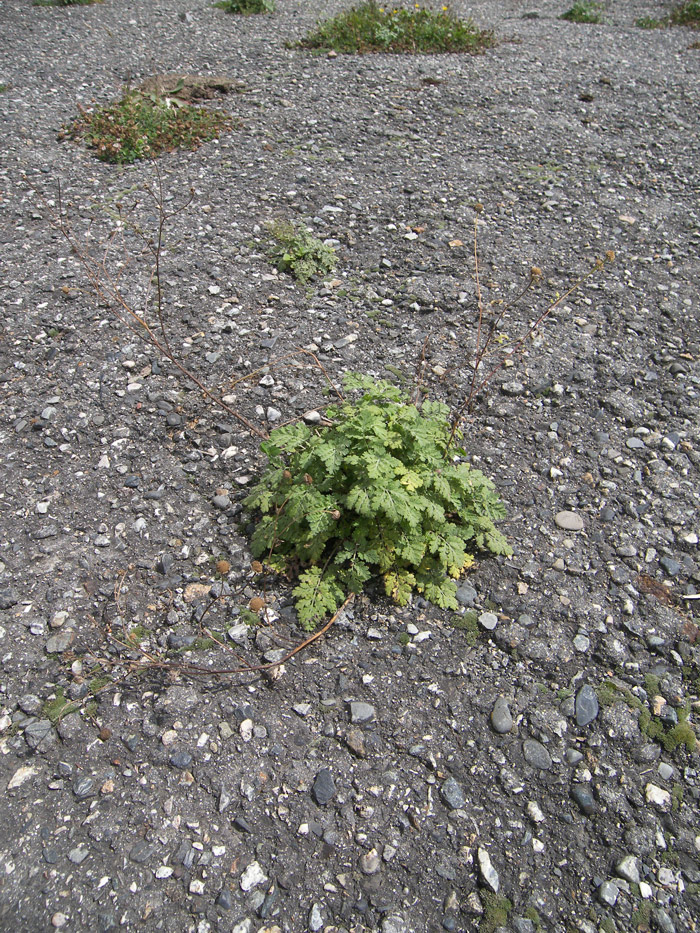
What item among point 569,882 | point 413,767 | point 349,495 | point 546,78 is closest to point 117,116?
point 546,78

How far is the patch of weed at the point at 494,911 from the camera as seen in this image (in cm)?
251

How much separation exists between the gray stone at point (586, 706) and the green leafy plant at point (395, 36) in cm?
1077

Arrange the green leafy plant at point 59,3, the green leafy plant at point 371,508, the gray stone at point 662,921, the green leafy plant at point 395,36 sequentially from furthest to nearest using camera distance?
the green leafy plant at point 59,3, the green leafy plant at point 395,36, the green leafy plant at point 371,508, the gray stone at point 662,921

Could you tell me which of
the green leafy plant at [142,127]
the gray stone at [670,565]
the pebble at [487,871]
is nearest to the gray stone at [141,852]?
the pebble at [487,871]

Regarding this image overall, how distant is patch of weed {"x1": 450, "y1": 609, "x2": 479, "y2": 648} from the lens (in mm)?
3428

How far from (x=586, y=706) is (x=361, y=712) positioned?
1081 mm

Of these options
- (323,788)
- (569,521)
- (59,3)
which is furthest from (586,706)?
(59,3)

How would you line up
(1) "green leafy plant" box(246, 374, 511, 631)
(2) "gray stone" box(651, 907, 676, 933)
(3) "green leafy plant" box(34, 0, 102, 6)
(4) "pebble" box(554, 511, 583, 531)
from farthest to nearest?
1. (3) "green leafy plant" box(34, 0, 102, 6)
2. (4) "pebble" box(554, 511, 583, 531)
3. (1) "green leafy plant" box(246, 374, 511, 631)
4. (2) "gray stone" box(651, 907, 676, 933)

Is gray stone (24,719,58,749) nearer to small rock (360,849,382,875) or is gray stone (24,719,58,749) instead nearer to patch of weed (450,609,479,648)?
small rock (360,849,382,875)

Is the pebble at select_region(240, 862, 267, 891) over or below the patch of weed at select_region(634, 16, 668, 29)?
below

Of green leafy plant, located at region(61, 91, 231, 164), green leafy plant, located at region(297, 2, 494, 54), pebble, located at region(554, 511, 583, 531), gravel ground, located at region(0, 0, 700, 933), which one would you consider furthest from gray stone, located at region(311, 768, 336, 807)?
green leafy plant, located at region(297, 2, 494, 54)

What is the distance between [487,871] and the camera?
2.64 m

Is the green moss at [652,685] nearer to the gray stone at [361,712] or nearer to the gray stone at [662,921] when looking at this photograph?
the gray stone at [662,921]

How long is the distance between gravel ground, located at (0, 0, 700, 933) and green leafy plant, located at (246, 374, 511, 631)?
0.66 feet
